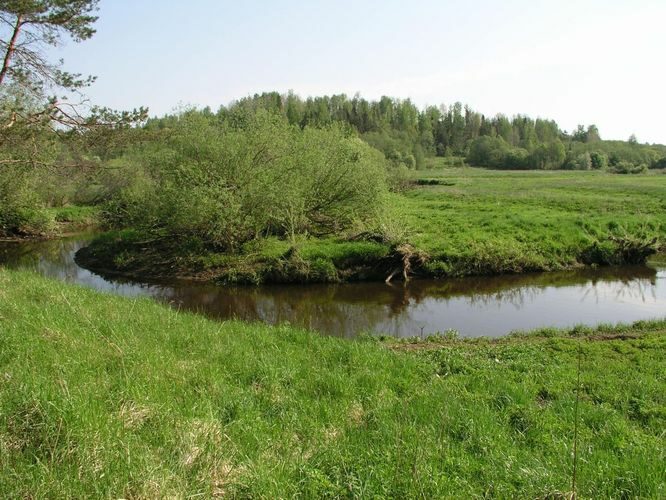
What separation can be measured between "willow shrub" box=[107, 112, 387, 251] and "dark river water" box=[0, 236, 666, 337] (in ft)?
13.1

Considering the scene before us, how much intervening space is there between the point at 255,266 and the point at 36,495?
2140cm

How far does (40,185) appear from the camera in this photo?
40.8 m

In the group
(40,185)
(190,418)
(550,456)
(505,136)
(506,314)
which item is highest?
(505,136)

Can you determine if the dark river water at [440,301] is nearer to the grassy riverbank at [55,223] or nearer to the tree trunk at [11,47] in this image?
the tree trunk at [11,47]

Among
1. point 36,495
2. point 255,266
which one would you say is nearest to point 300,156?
point 255,266

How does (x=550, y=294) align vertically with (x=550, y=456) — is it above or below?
below

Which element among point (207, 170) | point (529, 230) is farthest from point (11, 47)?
point (529, 230)

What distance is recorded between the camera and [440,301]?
21.4 meters

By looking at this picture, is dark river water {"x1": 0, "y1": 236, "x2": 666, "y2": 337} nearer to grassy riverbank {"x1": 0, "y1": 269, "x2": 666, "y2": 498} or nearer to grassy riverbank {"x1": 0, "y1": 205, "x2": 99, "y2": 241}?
grassy riverbank {"x1": 0, "y1": 269, "x2": 666, "y2": 498}

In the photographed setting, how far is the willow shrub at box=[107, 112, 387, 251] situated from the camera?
2648 centimetres

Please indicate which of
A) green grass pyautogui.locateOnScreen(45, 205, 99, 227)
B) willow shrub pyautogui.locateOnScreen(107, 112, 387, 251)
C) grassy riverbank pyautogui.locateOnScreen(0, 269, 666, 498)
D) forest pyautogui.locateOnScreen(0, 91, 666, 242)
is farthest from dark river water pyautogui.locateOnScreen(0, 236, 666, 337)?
green grass pyautogui.locateOnScreen(45, 205, 99, 227)

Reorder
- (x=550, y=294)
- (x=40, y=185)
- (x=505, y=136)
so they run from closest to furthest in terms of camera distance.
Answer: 1. (x=550, y=294)
2. (x=40, y=185)
3. (x=505, y=136)

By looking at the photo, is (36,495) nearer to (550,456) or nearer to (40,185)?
(550,456)

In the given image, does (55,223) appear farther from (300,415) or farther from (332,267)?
(300,415)
